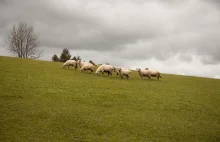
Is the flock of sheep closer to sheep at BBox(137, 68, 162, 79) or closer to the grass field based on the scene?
sheep at BBox(137, 68, 162, 79)

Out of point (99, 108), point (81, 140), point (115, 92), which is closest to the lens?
point (81, 140)

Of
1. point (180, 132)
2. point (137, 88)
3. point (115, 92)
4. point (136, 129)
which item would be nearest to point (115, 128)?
point (136, 129)

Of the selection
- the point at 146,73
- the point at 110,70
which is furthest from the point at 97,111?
the point at 146,73

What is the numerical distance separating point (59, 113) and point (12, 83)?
351 inches

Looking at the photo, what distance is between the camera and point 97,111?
73.3 feet

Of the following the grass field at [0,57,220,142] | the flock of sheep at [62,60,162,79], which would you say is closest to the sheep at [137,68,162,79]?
the flock of sheep at [62,60,162,79]

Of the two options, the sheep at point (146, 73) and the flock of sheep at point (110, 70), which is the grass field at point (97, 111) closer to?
the flock of sheep at point (110, 70)

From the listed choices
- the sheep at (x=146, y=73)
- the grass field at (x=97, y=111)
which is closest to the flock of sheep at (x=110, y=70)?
the sheep at (x=146, y=73)

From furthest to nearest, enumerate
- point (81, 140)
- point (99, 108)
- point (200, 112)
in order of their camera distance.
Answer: point (200, 112) → point (99, 108) → point (81, 140)

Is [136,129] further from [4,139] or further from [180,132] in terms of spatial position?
[4,139]

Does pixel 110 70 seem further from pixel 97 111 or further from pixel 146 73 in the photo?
pixel 97 111

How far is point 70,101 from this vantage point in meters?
23.9

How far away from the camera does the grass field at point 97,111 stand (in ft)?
59.7

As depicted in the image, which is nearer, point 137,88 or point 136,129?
point 136,129
